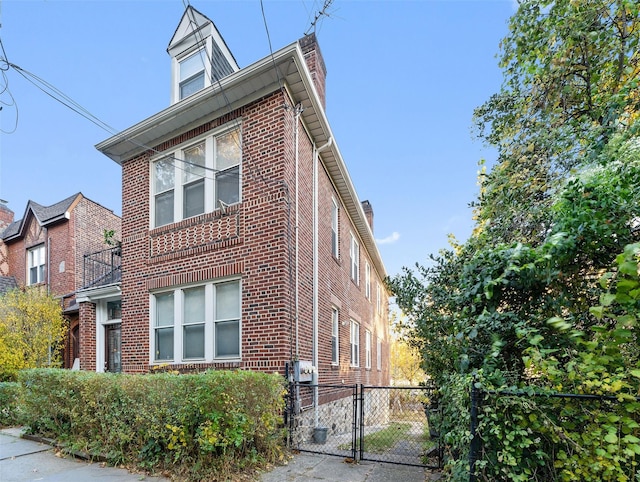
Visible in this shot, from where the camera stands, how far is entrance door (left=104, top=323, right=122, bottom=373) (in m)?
10.3

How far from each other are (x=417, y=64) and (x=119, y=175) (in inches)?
315

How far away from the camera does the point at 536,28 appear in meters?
5.50

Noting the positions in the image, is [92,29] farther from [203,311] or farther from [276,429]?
[276,429]

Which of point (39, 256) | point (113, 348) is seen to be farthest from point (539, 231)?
point (39, 256)

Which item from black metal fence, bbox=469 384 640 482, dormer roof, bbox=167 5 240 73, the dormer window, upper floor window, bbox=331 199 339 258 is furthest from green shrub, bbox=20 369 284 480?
dormer roof, bbox=167 5 240 73

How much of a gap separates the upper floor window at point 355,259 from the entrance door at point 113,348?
730cm

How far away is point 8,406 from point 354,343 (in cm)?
907

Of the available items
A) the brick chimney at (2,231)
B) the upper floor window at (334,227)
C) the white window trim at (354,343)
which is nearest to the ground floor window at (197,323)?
the upper floor window at (334,227)

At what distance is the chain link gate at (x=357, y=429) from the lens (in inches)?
213

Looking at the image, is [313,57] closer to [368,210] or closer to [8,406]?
[368,210]

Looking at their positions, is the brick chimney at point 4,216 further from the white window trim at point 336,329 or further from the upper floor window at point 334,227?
the white window trim at point 336,329

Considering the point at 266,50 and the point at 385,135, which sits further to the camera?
the point at 385,135

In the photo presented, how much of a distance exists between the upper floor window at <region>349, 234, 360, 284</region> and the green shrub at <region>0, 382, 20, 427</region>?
9.26 m

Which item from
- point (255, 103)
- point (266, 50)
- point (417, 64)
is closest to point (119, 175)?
point (255, 103)
